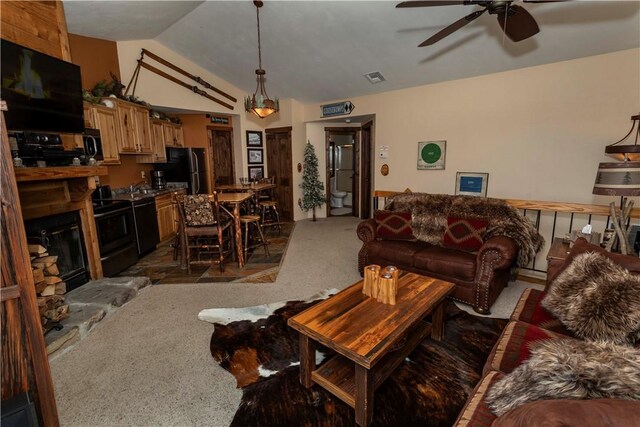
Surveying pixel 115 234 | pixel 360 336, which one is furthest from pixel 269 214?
pixel 360 336

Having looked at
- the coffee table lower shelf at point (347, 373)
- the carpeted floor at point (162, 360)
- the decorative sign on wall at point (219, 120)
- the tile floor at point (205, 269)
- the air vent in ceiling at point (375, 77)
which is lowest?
the carpeted floor at point (162, 360)

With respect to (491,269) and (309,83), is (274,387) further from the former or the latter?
(309,83)

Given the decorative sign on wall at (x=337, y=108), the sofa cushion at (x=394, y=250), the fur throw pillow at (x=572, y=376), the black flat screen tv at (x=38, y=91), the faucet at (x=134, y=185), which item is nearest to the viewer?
the fur throw pillow at (x=572, y=376)

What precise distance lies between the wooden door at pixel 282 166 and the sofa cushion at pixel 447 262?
14.3 feet

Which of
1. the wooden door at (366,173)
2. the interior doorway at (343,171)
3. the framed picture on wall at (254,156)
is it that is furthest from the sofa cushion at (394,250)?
the framed picture on wall at (254,156)

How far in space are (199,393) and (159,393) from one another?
0.25m

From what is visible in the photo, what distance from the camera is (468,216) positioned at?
3.26m

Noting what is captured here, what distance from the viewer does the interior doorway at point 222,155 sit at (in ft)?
22.3

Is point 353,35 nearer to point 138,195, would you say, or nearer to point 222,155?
point 138,195

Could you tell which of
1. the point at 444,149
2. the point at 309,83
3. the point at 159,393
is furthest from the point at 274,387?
the point at 309,83

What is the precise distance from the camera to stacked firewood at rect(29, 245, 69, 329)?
234 centimetres

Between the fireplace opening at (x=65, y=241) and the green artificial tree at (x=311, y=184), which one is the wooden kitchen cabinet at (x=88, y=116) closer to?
the fireplace opening at (x=65, y=241)

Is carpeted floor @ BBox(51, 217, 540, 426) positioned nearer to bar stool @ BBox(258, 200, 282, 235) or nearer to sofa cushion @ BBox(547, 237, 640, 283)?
sofa cushion @ BBox(547, 237, 640, 283)

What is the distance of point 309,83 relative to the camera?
5578 mm
